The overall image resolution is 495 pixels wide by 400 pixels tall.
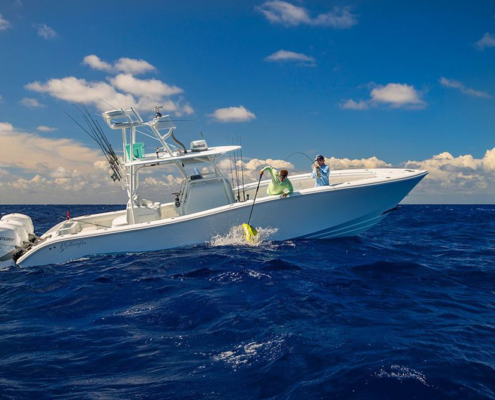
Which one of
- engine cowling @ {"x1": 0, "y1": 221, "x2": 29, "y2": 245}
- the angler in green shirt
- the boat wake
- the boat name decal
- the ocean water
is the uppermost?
the angler in green shirt

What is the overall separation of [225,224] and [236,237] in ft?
1.60

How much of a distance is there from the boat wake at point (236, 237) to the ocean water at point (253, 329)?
1233 mm

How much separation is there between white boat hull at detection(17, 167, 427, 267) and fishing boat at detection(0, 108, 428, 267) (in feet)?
0.07

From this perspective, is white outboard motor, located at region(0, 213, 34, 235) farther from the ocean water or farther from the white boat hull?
the ocean water

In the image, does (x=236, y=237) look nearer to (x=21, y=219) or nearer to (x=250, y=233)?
(x=250, y=233)

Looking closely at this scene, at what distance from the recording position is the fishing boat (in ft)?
29.9

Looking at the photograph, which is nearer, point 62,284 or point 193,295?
point 193,295

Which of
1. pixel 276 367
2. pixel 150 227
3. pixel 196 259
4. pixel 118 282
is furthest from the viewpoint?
pixel 150 227

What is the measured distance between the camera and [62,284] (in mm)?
7168

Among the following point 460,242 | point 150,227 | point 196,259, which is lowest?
point 460,242

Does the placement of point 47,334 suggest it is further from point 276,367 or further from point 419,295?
point 419,295

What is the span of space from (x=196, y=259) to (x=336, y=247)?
11.9 ft

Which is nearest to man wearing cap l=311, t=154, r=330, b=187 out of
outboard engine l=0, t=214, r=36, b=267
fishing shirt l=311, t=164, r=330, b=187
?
fishing shirt l=311, t=164, r=330, b=187

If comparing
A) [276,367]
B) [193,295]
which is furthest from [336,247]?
[276,367]
